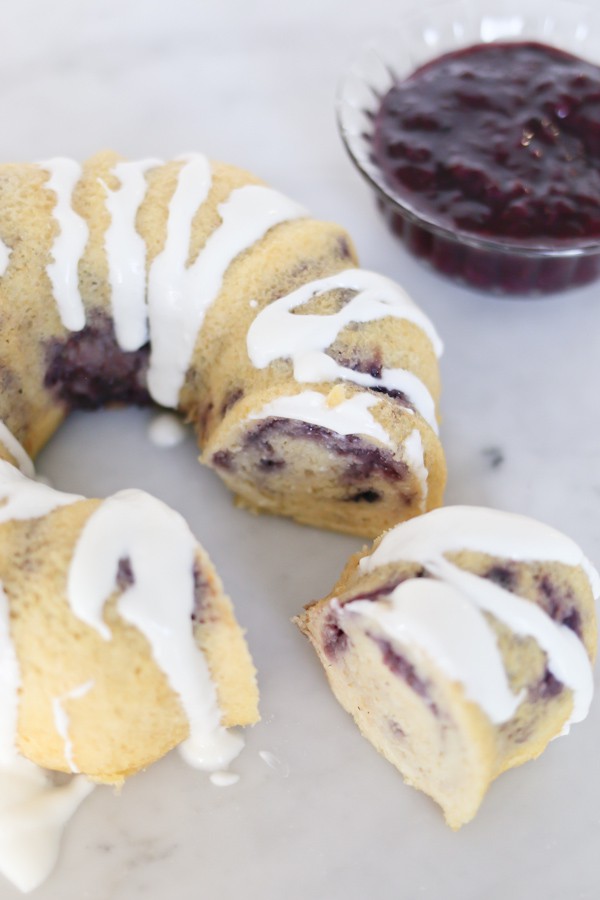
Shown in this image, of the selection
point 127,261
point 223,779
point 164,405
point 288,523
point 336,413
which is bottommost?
point 223,779

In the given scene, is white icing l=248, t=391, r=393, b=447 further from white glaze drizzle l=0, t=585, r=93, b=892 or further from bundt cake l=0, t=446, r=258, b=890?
white glaze drizzle l=0, t=585, r=93, b=892

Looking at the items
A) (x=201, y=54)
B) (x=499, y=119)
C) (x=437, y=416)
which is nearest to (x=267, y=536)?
(x=437, y=416)

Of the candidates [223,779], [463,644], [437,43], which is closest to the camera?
[463,644]

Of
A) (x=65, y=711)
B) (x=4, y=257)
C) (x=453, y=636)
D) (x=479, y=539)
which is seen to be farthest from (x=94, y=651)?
(x=4, y=257)

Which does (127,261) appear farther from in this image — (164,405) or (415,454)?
(415,454)

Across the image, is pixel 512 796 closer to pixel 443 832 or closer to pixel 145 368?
pixel 443 832

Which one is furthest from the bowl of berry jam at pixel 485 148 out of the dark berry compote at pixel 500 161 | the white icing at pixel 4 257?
the white icing at pixel 4 257

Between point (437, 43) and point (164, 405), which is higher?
point (437, 43)
